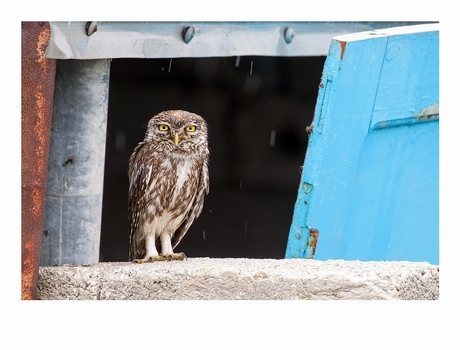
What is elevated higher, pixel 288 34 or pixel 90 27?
pixel 288 34

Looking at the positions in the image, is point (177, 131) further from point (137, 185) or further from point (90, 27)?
point (90, 27)

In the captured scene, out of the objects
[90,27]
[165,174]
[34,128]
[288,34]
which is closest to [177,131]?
[165,174]

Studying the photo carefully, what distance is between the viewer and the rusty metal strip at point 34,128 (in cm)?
398

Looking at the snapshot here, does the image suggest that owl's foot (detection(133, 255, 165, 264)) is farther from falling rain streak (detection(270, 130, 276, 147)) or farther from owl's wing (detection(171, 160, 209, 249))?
falling rain streak (detection(270, 130, 276, 147))

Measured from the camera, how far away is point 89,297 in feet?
14.1

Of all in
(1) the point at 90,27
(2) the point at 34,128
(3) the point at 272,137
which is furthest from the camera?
(3) the point at 272,137

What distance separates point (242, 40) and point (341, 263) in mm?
1410

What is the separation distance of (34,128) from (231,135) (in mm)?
3806

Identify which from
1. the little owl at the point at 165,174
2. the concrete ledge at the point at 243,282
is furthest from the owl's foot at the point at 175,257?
the concrete ledge at the point at 243,282

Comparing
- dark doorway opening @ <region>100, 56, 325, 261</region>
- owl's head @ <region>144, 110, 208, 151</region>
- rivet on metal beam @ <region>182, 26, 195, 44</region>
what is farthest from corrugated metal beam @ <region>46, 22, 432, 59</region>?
dark doorway opening @ <region>100, 56, 325, 261</region>

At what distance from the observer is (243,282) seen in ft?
13.8

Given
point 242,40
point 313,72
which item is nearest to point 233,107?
point 313,72

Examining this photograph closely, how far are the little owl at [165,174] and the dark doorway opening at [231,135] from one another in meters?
2.10

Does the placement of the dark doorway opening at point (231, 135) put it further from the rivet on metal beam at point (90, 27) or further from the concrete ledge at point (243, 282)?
the concrete ledge at point (243, 282)
